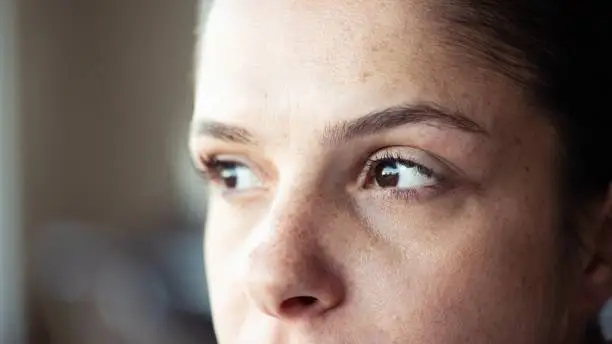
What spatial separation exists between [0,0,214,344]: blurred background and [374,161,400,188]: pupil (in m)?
1.01

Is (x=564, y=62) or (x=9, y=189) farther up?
(x=564, y=62)

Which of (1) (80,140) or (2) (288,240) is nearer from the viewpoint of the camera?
→ (2) (288,240)

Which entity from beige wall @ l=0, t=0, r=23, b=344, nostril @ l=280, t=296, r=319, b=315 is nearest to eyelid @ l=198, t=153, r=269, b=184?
nostril @ l=280, t=296, r=319, b=315

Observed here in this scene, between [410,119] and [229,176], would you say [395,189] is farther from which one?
[229,176]

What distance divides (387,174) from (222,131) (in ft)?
0.43

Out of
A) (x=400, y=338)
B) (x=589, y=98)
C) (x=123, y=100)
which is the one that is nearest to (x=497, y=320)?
(x=400, y=338)

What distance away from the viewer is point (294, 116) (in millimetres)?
630

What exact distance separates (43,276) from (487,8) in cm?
129

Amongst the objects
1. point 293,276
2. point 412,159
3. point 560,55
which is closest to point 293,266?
point 293,276

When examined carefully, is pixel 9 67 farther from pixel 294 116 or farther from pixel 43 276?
pixel 294 116

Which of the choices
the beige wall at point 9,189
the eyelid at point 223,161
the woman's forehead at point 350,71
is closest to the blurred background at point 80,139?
the beige wall at point 9,189

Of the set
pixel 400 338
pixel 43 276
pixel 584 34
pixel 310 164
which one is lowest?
pixel 43 276

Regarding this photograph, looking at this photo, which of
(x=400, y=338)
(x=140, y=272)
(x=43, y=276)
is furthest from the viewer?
(x=43, y=276)

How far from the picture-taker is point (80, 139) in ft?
5.92
